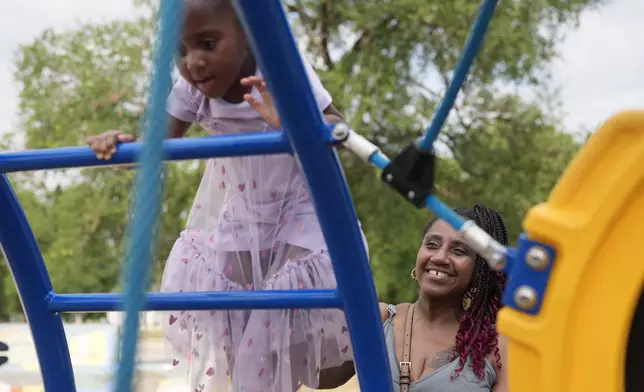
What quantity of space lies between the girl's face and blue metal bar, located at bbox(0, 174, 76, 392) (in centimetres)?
38

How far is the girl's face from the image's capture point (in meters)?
1.10

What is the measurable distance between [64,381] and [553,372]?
87 cm

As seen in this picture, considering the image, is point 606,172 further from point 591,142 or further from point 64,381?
point 64,381

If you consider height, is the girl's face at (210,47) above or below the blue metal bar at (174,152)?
above

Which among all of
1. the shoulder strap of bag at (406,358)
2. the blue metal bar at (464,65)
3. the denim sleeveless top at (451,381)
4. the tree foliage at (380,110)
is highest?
the tree foliage at (380,110)

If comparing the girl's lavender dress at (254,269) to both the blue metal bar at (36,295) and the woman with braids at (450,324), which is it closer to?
the blue metal bar at (36,295)

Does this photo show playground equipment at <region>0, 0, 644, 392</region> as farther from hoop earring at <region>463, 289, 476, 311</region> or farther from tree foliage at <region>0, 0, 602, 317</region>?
tree foliage at <region>0, 0, 602, 317</region>

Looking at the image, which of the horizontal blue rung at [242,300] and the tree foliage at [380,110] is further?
the tree foliage at [380,110]

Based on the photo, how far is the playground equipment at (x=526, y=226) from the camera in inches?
22.9

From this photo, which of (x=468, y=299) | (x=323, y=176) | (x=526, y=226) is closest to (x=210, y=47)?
(x=323, y=176)

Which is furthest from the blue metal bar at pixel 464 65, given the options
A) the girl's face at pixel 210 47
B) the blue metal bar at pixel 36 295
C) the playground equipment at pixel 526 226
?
the blue metal bar at pixel 36 295

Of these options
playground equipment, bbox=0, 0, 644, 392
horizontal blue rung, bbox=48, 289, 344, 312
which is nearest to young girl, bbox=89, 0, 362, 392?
horizontal blue rung, bbox=48, 289, 344, 312

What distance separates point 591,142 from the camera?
74cm

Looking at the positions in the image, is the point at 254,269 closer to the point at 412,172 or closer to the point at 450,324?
the point at 412,172
